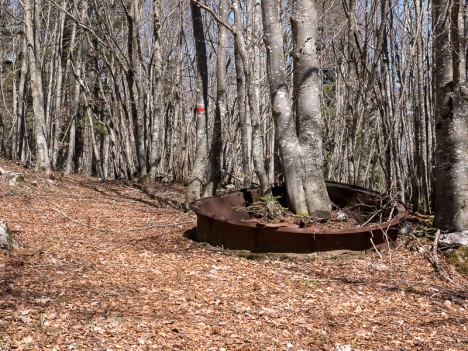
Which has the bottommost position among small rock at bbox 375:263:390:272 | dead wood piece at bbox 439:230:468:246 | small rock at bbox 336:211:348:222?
small rock at bbox 375:263:390:272

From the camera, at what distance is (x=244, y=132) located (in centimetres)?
938

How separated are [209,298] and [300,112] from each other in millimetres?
3243

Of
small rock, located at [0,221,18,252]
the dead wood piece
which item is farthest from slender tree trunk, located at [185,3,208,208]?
the dead wood piece

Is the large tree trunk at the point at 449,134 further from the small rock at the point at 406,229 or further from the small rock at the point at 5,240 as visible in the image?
the small rock at the point at 5,240

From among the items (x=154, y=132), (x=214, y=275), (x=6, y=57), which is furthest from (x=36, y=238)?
(x=6, y=57)

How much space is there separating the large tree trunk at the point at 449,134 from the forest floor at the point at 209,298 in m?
0.62

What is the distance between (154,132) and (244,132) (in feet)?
19.7

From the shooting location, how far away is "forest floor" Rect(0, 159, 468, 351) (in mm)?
3410

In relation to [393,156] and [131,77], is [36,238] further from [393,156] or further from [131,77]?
[131,77]

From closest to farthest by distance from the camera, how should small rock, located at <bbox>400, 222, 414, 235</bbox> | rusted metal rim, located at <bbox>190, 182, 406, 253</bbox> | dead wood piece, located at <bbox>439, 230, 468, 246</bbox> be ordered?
rusted metal rim, located at <bbox>190, 182, 406, 253</bbox> < dead wood piece, located at <bbox>439, 230, 468, 246</bbox> < small rock, located at <bbox>400, 222, 414, 235</bbox>

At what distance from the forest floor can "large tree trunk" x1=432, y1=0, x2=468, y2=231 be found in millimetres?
618

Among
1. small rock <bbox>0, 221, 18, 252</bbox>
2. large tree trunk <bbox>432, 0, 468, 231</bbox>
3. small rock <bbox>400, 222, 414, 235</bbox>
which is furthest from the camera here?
small rock <bbox>400, 222, 414, 235</bbox>

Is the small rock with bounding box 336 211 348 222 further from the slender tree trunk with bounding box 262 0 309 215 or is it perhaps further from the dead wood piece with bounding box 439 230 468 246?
the dead wood piece with bounding box 439 230 468 246

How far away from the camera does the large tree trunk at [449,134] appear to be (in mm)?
5914
